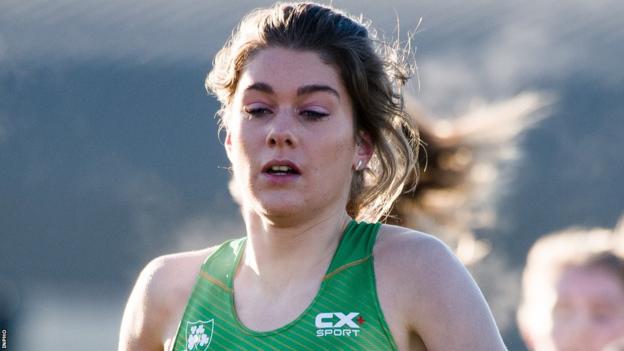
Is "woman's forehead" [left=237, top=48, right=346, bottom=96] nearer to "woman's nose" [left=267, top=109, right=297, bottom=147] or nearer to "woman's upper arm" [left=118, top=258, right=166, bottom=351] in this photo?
"woman's nose" [left=267, top=109, right=297, bottom=147]

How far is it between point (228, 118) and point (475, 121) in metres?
1.56

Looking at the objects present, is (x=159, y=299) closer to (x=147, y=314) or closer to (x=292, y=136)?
(x=147, y=314)

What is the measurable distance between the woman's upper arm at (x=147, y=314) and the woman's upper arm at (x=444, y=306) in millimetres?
679

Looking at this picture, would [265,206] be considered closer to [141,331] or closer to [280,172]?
[280,172]

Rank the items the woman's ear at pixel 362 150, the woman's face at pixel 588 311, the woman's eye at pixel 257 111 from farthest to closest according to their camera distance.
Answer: the woman's face at pixel 588 311
the woman's ear at pixel 362 150
the woman's eye at pixel 257 111

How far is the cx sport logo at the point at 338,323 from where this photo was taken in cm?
271

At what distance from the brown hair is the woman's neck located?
0.20 m

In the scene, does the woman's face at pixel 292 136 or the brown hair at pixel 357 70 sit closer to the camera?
the woman's face at pixel 292 136

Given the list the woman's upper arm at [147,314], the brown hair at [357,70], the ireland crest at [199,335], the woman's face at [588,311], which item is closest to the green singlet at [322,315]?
the ireland crest at [199,335]

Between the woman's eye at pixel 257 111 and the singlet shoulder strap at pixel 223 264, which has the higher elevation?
the woman's eye at pixel 257 111

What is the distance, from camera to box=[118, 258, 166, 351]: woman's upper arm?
3070mm

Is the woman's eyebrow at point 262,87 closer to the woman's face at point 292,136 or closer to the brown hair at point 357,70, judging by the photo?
the woman's face at point 292,136

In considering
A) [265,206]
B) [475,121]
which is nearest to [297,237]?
[265,206]

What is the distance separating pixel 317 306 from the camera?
2793mm
